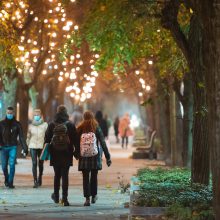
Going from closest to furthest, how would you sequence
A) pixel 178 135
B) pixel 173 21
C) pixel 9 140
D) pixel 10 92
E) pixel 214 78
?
pixel 214 78 → pixel 173 21 → pixel 9 140 → pixel 178 135 → pixel 10 92

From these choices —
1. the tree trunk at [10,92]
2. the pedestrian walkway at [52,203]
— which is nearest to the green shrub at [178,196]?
the pedestrian walkway at [52,203]

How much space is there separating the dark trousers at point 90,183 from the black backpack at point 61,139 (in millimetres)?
595

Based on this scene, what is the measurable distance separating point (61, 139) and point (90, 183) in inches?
43.0

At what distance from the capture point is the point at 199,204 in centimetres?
1245

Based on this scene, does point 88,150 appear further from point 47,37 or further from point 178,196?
point 47,37

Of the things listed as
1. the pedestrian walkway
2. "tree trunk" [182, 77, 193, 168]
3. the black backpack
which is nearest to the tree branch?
the black backpack

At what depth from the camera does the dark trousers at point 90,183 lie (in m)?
15.2

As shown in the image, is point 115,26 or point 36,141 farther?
point 36,141

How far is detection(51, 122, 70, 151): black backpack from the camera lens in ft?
49.9

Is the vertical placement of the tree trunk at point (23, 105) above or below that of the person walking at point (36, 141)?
above

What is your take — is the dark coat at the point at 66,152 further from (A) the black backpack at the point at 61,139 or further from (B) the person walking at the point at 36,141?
(B) the person walking at the point at 36,141

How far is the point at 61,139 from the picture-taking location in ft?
49.9

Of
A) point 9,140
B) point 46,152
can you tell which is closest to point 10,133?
point 9,140

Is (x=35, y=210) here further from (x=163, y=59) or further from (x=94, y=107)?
(x=94, y=107)
